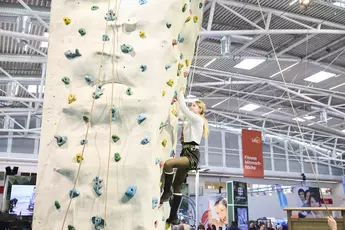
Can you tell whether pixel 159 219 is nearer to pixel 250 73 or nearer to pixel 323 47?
pixel 323 47

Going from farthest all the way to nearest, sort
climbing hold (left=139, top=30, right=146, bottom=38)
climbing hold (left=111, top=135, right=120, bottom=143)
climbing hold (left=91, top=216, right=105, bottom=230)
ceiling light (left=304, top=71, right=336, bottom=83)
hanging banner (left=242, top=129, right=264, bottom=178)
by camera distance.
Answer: ceiling light (left=304, top=71, right=336, bottom=83) → hanging banner (left=242, top=129, right=264, bottom=178) → climbing hold (left=139, top=30, right=146, bottom=38) → climbing hold (left=111, top=135, right=120, bottom=143) → climbing hold (left=91, top=216, right=105, bottom=230)

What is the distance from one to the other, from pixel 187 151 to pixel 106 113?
2.72 feet

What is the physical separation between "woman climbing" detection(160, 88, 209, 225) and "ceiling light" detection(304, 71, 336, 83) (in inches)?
432

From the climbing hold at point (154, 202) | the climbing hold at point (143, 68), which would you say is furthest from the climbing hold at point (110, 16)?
the climbing hold at point (154, 202)

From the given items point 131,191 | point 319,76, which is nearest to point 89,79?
point 131,191

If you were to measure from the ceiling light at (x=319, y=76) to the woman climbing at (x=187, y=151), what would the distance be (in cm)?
1098

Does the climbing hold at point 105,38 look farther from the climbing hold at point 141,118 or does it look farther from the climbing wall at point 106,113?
the climbing hold at point 141,118

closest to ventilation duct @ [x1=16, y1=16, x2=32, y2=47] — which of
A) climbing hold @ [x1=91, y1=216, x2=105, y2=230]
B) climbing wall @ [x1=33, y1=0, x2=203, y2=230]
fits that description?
climbing wall @ [x1=33, y1=0, x2=203, y2=230]

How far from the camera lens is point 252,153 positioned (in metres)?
13.4

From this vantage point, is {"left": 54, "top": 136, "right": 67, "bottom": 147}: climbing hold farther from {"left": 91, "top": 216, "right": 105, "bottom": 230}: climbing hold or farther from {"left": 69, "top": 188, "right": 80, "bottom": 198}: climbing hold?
{"left": 91, "top": 216, "right": 105, "bottom": 230}: climbing hold

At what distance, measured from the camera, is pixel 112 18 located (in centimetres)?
324

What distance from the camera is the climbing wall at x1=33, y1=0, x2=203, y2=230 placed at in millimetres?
2920

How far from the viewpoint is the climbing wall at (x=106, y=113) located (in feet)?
9.58

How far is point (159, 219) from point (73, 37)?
1677 millimetres
